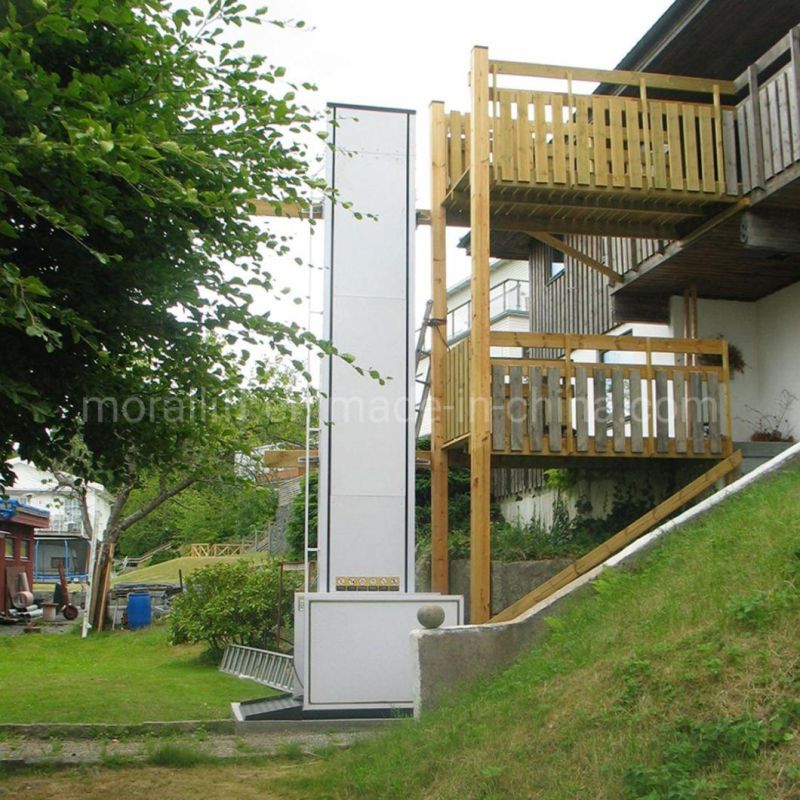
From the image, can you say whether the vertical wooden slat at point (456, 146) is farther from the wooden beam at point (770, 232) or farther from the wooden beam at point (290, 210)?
the wooden beam at point (770, 232)

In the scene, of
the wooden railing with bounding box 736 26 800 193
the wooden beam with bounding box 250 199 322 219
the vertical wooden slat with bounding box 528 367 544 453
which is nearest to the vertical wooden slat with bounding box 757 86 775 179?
the wooden railing with bounding box 736 26 800 193

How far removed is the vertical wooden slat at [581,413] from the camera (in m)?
12.0

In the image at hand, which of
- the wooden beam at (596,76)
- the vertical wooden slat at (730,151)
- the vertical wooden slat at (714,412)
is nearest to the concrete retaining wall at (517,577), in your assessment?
the vertical wooden slat at (714,412)

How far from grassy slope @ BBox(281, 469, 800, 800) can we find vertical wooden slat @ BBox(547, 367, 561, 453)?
3735 millimetres

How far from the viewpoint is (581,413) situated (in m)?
12.1

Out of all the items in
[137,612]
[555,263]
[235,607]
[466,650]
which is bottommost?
[137,612]

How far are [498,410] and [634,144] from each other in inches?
142

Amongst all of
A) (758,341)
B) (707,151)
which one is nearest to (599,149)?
(707,151)

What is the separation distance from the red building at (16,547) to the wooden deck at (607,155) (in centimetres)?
1893

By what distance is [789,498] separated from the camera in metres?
7.74

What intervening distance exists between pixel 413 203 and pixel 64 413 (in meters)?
6.05

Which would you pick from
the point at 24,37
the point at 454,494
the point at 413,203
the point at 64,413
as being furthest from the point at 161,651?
the point at 24,37

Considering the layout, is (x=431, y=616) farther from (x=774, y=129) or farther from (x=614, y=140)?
(x=774, y=129)

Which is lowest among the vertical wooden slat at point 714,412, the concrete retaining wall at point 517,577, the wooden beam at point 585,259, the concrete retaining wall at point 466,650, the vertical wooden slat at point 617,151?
the concrete retaining wall at point 466,650
